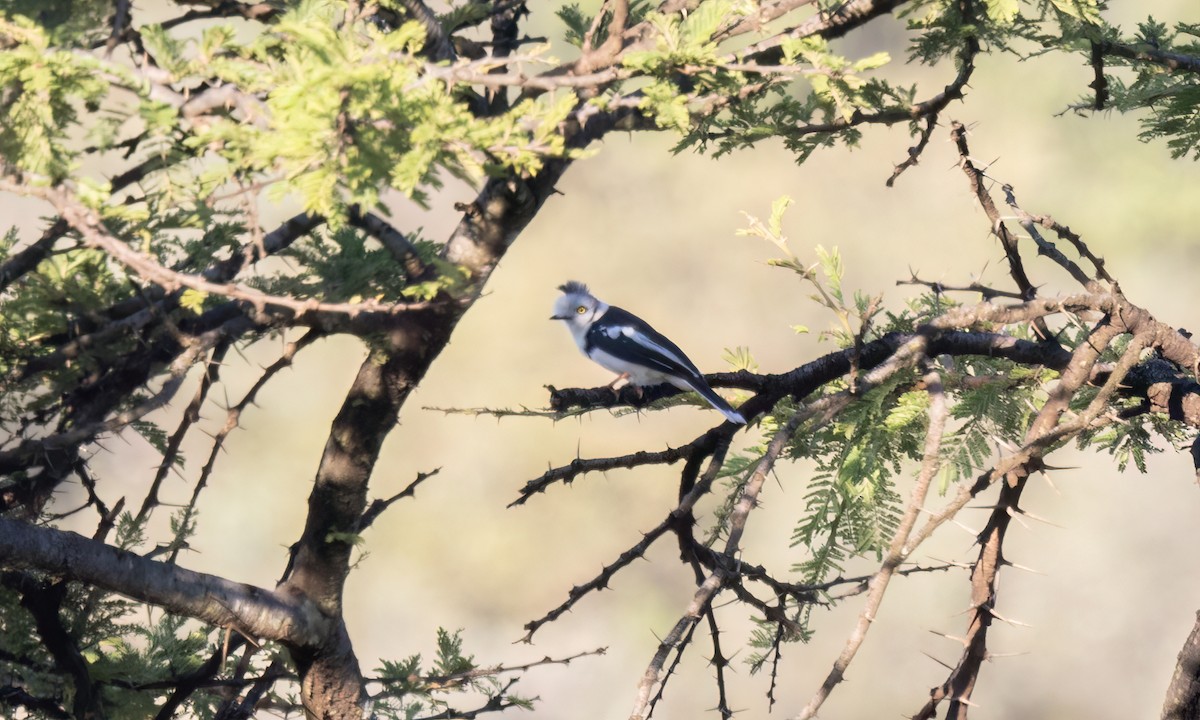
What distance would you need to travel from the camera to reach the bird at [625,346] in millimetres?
4383

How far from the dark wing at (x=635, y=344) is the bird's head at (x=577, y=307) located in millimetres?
101

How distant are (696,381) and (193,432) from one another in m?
11.4

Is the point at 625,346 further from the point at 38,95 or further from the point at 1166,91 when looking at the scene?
the point at 38,95

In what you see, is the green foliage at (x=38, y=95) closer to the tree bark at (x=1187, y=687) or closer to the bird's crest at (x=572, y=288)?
the tree bark at (x=1187, y=687)

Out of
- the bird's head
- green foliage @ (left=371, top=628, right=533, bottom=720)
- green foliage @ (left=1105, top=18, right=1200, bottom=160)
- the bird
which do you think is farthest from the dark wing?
green foliage @ (left=1105, top=18, right=1200, bottom=160)

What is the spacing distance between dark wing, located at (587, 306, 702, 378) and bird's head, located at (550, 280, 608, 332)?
0.33 feet

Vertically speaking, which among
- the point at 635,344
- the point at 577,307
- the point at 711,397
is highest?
the point at 577,307

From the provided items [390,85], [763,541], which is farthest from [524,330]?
[390,85]

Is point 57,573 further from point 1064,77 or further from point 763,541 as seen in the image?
point 1064,77

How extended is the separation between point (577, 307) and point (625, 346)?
2.40 feet

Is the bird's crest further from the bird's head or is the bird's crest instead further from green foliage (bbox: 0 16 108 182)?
green foliage (bbox: 0 16 108 182)

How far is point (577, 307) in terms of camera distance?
218 inches

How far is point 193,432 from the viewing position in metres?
14.0

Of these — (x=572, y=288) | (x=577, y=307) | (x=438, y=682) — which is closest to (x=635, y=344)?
(x=577, y=307)
